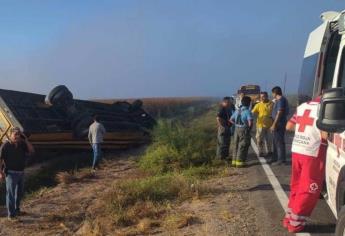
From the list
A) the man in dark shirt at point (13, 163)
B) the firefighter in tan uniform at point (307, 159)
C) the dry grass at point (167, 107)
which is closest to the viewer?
the firefighter in tan uniform at point (307, 159)

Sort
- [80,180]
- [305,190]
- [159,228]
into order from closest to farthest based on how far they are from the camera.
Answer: [305,190] < [159,228] < [80,180]

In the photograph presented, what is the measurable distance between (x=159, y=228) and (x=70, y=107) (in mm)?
13223

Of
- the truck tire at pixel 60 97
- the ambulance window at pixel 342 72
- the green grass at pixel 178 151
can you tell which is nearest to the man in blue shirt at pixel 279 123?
the green grass at pixel 178 151

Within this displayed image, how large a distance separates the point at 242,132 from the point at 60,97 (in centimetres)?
951

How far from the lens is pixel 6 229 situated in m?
9.78

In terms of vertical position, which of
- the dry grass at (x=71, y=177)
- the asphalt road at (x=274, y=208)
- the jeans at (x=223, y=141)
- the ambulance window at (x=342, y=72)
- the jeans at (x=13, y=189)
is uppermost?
the ambulance window at (x=342, y=72)

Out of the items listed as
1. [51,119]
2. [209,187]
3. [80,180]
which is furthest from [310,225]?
[51,119]

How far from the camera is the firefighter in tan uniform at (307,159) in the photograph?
5.92 metres

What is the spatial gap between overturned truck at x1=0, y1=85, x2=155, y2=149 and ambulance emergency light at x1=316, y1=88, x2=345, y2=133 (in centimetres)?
1367

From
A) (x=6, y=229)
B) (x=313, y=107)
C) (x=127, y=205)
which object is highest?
(x=313, y=107)

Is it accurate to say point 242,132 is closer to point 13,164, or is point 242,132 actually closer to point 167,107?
point 13,164

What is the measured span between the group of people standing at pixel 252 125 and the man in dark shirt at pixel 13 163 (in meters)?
4.67

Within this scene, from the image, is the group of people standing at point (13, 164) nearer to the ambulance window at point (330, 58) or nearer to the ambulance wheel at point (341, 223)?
the ambulance window at point (330, 58)

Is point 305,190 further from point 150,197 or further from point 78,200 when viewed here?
point 78,200
